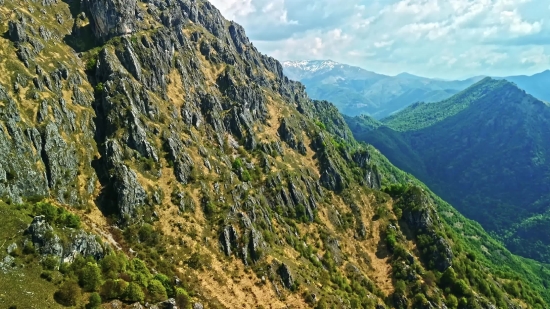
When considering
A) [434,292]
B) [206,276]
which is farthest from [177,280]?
[434,292]

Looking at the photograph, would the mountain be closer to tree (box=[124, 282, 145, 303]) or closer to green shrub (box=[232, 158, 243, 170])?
tree (box=[124, 282, 145, 303])

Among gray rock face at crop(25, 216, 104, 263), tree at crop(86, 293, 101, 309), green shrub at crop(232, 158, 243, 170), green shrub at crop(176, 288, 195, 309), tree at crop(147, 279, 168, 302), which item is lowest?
green shrub at crop(176, 288, 195, 309)

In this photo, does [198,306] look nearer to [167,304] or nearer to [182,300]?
[182,300]

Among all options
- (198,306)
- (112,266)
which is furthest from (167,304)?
(112,266)

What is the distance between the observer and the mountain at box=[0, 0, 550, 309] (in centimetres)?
9057

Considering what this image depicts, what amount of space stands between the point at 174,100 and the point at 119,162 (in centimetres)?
6413

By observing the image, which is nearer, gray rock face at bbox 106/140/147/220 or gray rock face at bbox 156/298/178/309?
gray rock face at bbox 156/298/178/309

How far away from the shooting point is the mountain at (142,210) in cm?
9057

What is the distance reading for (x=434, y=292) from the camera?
6826 inches

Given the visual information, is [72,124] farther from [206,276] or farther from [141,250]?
[206,276]

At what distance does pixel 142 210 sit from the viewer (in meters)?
131

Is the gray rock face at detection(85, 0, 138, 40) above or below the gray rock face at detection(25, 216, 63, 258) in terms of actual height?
above

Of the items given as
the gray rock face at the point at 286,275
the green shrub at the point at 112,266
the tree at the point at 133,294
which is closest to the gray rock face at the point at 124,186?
the green shrub at the point at 112,266

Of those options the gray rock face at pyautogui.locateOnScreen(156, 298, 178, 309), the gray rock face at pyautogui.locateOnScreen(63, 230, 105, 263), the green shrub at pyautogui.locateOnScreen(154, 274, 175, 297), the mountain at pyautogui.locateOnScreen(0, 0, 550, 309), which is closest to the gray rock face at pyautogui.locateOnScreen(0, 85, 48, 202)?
the mountain at pyautogui.locateOnScreen(0, 0, 550, 309)
